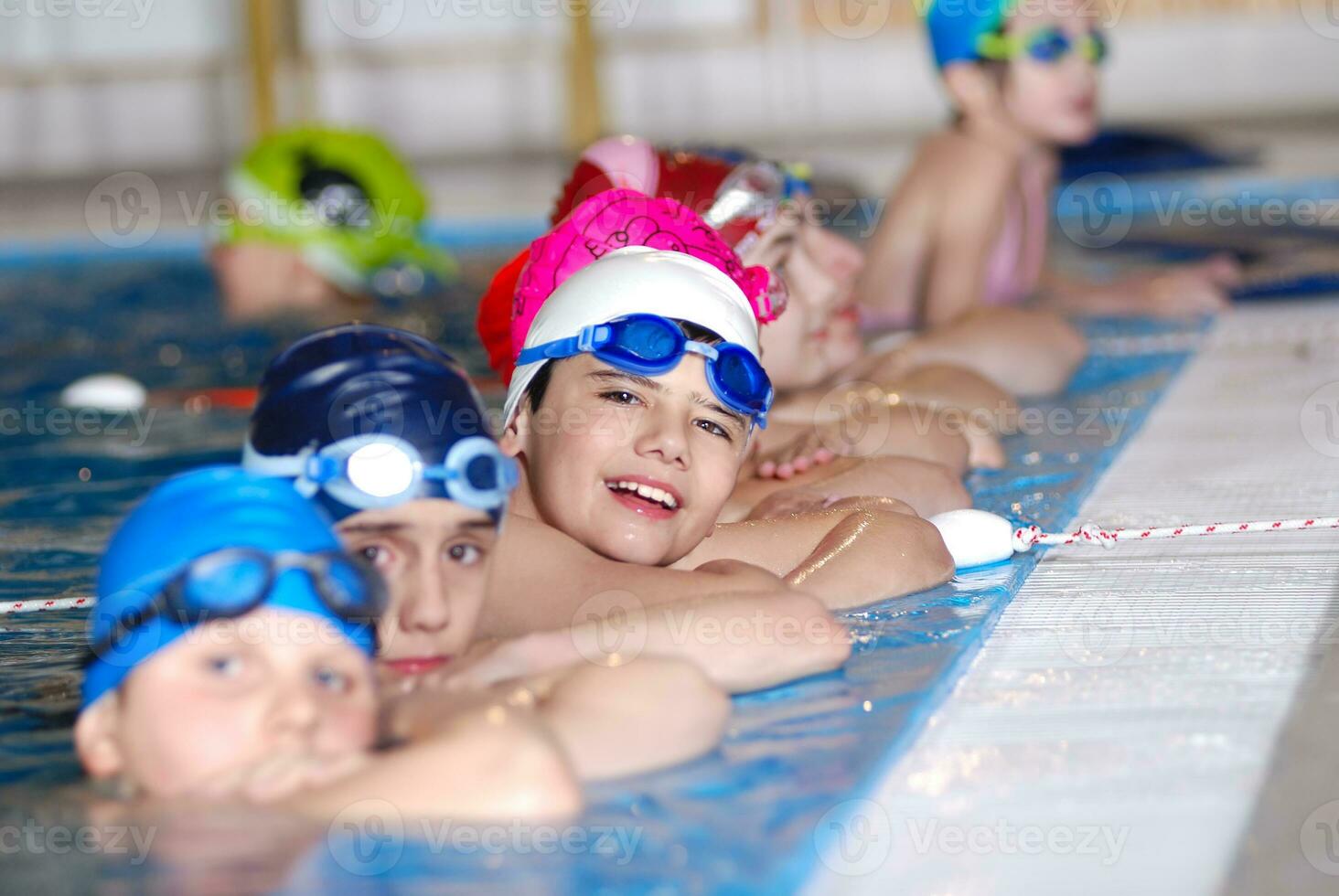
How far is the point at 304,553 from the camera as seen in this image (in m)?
2.04

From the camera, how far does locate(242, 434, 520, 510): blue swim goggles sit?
7.28 ft

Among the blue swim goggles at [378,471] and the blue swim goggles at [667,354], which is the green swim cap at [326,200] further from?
the blue swim goggles at [378,471]

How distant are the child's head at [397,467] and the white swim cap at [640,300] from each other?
1.50 feet

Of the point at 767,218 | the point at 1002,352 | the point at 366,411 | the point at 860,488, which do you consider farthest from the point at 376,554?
the point at 1002,352

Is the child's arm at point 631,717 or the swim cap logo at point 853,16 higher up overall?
the child's arm at point 631,717

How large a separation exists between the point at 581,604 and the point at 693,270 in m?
0.59

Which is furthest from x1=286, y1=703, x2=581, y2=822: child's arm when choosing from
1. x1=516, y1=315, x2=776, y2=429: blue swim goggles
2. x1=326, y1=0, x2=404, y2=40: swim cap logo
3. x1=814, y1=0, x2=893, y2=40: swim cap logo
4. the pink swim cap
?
x1=326, y1=0, x2=404, y2=40: swim cap logo

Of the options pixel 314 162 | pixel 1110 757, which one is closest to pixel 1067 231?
pixel 314 162

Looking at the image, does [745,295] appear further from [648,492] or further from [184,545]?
[184,545]

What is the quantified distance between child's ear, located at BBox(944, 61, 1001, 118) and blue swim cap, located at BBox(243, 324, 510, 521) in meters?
3.95

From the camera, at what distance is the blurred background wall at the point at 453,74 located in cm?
1475

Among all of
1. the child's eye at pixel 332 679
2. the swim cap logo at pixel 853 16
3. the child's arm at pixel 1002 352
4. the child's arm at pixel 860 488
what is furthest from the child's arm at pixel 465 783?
the swim cap logo at pixel 853 16

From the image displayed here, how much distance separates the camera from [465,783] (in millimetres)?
1885

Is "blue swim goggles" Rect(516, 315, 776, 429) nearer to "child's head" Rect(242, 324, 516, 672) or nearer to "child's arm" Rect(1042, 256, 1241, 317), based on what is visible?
"child's head" Rect(242, 324, 516, 672)
